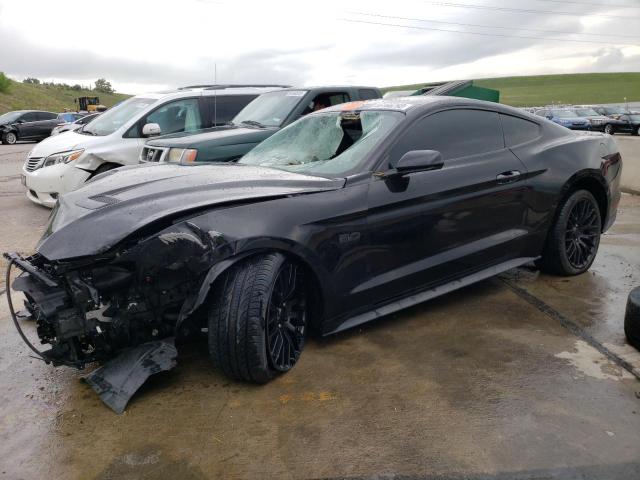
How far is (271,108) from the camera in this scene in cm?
749

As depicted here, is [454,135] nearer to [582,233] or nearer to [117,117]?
[582,233]

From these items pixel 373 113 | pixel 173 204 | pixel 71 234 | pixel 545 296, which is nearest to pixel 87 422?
pixel 71 234

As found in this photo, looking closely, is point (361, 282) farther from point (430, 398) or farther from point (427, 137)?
point (427, 137)

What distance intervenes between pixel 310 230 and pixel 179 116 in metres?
5.62

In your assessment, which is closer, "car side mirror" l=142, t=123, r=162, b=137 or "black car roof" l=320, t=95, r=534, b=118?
"black car roof" l=320, t=95, r=534, b=118

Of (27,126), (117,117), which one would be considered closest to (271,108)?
(117,117)

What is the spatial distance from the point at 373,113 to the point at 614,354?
7.23 feet

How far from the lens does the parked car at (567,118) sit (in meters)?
28.2

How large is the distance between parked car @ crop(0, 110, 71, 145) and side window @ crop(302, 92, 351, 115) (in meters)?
21.7

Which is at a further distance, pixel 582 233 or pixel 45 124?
pixel 45 124

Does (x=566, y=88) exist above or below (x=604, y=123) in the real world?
above

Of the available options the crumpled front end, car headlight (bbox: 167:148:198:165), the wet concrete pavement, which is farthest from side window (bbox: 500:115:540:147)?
car headlight (bbox: 167:148:198:165)

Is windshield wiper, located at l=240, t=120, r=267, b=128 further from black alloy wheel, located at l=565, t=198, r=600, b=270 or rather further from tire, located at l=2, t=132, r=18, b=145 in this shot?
tire, located at l=2, t=132, r=18, b=145

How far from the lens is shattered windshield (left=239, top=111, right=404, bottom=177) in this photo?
3.62m
